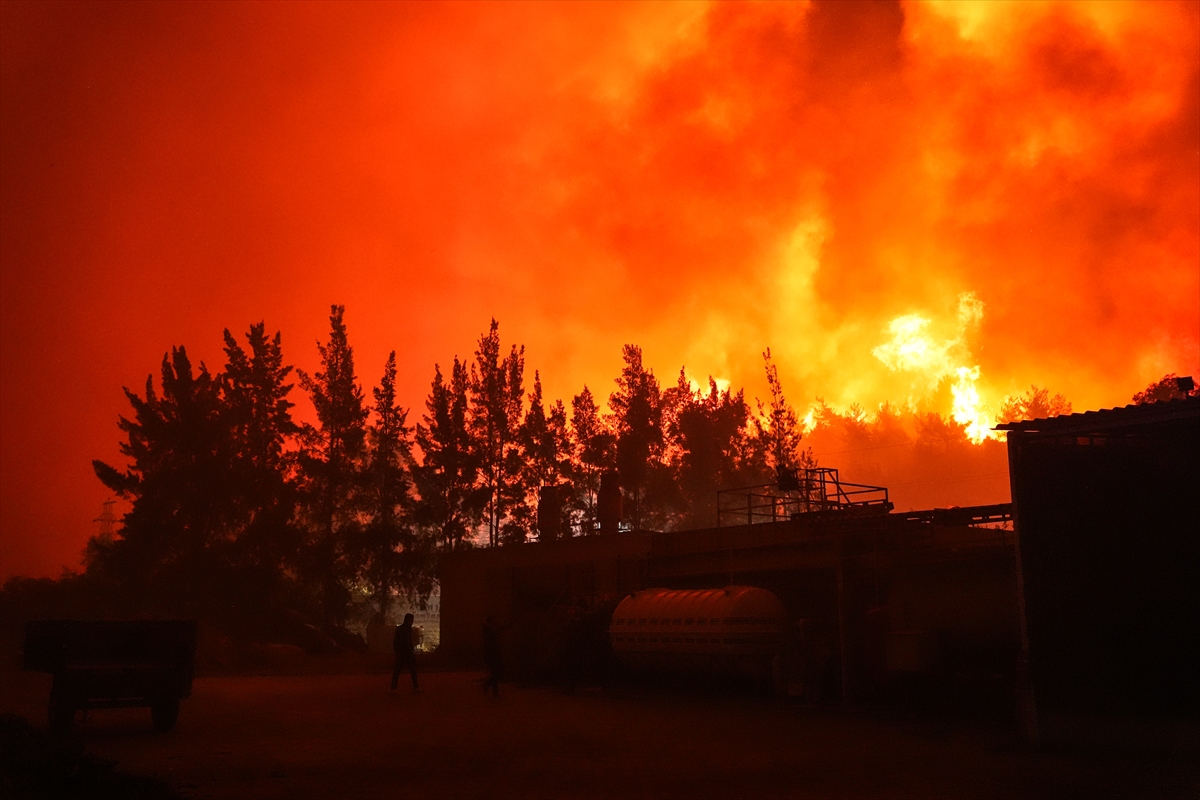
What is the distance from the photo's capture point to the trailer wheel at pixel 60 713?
54.3ft

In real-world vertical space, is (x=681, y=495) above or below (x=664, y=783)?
above

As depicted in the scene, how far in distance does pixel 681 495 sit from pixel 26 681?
46.1m

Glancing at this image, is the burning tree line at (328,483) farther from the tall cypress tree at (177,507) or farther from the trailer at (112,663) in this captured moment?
the trailer at (112,663)

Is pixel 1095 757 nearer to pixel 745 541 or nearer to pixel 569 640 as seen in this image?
pixel 745 541

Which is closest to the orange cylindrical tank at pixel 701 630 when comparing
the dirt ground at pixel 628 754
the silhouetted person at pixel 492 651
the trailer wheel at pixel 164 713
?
the dirt ground at pixel 628 754

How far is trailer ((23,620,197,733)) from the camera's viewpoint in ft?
54.6

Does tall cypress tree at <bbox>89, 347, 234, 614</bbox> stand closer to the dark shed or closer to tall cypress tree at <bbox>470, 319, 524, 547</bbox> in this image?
tall cypress tree at <bbox>470, 319, 524, 547</bbox>

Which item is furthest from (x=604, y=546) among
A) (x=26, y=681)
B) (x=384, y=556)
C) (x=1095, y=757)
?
(x=384, y=556)

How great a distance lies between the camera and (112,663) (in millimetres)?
17359

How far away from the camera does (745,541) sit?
2616cm

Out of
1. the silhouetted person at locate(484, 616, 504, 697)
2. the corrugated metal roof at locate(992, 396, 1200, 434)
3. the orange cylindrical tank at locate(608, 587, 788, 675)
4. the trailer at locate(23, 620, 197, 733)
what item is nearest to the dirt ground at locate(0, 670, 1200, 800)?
the trailer at locate(23, 620, 197, 733)

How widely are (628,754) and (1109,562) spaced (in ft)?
26.7

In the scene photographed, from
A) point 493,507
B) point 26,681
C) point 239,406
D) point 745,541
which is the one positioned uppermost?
point 239,406

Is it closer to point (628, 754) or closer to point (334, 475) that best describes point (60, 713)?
point (628, 754)
